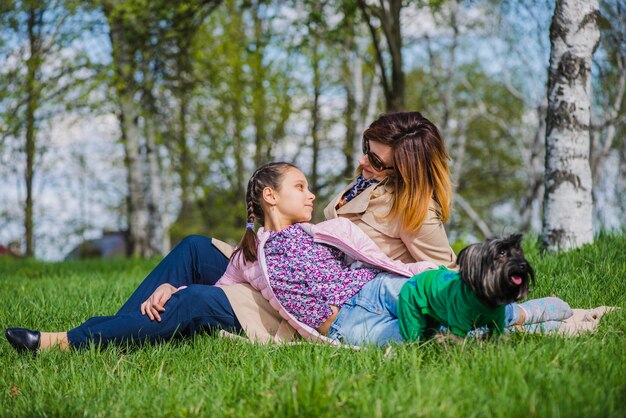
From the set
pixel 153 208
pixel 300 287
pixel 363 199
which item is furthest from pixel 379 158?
pixel 153 208

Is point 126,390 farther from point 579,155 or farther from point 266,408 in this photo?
point 579,155

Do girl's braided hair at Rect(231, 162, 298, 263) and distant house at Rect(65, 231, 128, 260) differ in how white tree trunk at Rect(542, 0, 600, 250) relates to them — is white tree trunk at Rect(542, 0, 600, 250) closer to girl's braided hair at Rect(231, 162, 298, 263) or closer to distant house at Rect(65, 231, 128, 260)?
girl's braided hair at Rect(231, 162, 298, 263)

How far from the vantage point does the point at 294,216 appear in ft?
13.8

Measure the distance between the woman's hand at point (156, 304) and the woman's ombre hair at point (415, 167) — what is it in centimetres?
145

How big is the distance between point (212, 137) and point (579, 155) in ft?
53.8

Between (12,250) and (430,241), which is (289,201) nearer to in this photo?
(430,241)

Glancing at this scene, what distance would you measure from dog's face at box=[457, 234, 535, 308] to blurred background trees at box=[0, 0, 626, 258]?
4884 mm

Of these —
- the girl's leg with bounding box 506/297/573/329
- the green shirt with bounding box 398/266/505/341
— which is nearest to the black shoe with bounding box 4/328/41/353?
the green shirt with bounding box 398/266/505/341

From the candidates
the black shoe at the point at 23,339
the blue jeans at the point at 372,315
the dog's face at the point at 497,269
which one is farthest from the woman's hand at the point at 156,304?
the dog's face at the point at 497,269

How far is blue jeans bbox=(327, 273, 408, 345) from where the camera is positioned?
3.57 m

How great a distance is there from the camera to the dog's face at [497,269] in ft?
9.29

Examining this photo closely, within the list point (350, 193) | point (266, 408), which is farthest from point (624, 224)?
point (266, 408)

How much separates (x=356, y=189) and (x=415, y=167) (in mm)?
534

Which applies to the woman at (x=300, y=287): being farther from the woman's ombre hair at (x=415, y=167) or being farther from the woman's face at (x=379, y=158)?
the woman's face at (x=379, y=158)
